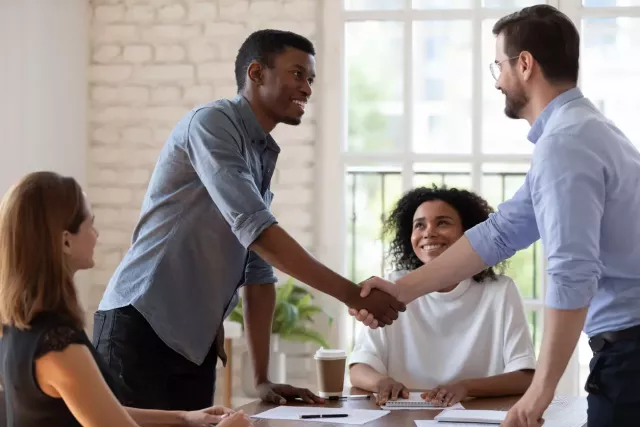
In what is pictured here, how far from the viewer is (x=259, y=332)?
2564 mm

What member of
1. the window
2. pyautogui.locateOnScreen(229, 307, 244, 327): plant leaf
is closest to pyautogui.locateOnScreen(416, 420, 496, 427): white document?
pyautogui.locateOnScreen(229, 307, 244, 327): plant leaf

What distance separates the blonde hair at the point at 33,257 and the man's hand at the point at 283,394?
31.2 inches

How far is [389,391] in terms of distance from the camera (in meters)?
2.42

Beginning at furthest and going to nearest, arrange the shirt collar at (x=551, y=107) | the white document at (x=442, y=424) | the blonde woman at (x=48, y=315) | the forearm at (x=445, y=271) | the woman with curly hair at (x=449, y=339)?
1. the woman with curly hair at (x=449, y=339)
2. the forearm at (x=445, y=271)
3. the white document at (x=442, y=424)
4. the shirt collar at (x=551, y=107)
5. the blonde woman at (x=48, y=315)

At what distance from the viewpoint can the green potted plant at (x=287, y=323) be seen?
3924mm

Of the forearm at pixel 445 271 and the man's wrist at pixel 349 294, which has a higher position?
the forearm at pixel 445 271

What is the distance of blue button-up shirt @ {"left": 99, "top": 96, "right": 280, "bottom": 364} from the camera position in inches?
87.4

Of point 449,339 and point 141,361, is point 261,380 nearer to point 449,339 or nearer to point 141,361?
point 141,361

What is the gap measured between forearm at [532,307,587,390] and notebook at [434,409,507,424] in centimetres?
43

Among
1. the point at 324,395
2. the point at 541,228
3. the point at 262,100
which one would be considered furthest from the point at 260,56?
the point at 541,228

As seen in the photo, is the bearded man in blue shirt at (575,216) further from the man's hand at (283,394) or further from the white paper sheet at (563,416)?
the man's hand at (283,394)

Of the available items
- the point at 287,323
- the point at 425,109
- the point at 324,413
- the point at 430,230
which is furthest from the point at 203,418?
the point at 425,109

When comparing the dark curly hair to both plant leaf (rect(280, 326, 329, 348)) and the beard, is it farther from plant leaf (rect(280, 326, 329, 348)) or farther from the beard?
the beard

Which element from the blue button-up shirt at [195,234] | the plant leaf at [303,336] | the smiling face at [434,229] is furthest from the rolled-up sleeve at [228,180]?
the plant leaf at [303,336]
